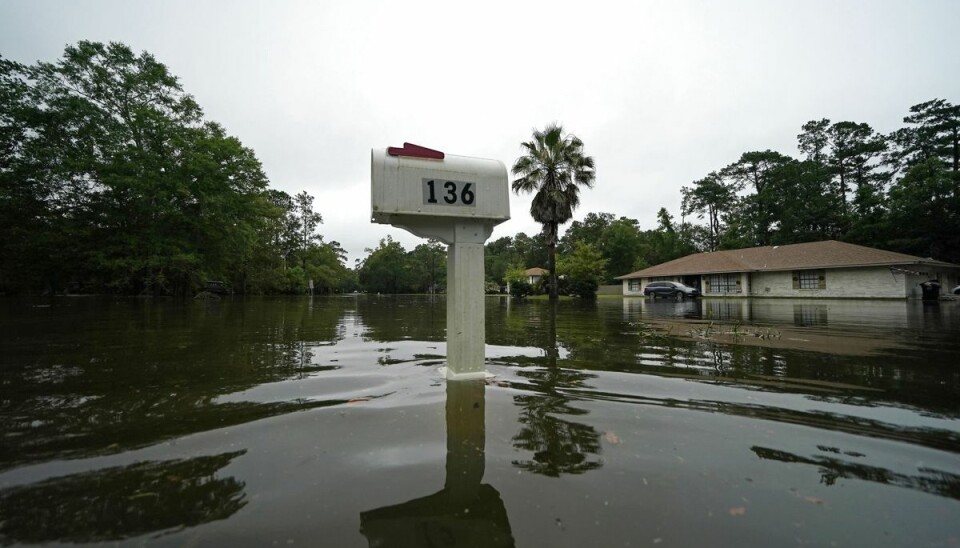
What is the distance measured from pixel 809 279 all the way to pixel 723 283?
5.61 metres

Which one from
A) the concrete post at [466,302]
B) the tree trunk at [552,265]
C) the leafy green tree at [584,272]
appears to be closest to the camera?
the concrete post at [466,302]

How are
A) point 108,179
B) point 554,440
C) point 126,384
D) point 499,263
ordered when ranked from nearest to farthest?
point 554,440 → point 126,384 → point 108,179 → point 499,263

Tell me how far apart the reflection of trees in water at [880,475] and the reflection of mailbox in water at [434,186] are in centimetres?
248

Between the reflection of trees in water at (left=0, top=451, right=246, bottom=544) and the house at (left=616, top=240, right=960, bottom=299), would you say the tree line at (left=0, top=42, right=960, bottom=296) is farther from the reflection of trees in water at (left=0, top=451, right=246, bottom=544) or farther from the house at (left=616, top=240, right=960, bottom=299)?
the reflection of trees in water at (left=0, top=451, right=246, bottom=544)

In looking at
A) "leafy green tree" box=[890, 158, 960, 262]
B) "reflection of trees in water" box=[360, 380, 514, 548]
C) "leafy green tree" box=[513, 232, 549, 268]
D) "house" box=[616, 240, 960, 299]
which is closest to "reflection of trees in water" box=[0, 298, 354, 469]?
"reflection of trees in water" box=[360, 380, 514, 548]

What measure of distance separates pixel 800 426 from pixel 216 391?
14.6ft

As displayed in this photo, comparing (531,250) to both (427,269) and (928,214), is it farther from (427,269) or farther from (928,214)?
(928,214)

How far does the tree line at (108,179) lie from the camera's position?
19781mm

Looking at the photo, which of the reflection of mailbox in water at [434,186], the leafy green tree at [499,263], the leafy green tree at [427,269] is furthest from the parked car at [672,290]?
the leafy green tree at [427,269]

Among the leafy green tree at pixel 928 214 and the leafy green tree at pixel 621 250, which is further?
the leafy green tree at pixel 621 250

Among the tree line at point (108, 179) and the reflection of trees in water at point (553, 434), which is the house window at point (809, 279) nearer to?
the reflection of trees in water at point (553, 434)

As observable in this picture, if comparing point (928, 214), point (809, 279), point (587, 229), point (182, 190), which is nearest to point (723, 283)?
point (809, 279)

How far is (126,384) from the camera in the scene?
358 centimetres

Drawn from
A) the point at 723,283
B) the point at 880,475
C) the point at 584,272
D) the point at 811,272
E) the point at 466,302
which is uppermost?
the point at 584,272
